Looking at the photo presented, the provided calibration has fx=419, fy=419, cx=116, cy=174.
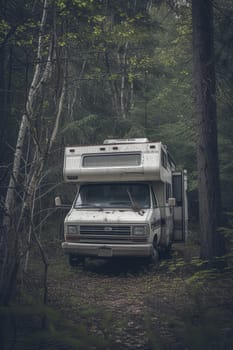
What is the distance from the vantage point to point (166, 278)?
8977mm

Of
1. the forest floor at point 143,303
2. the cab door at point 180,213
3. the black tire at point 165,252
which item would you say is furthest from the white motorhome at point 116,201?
the cab door at point 180,213

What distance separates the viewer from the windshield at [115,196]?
10109 mm

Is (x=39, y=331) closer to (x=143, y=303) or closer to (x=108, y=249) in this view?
(x=143, y=303)

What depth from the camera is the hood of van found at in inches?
374

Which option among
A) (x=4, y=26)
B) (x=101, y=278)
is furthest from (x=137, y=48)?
(x=101, y=278)

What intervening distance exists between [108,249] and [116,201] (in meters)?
1.24

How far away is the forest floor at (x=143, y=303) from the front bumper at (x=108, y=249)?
51cm

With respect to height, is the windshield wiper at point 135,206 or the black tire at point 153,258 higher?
the windshield wiper at point 135,206

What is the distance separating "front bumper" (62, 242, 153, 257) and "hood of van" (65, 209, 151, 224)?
0.54m

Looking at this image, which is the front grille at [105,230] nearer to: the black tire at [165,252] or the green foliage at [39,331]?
the black tire at [165,252]

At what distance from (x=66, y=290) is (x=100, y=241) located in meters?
2.16

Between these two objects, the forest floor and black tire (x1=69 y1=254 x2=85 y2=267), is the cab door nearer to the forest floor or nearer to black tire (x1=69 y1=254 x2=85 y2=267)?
the forest floor

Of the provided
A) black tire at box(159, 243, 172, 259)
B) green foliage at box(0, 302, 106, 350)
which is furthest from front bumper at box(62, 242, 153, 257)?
green foliage at box(0, 302, 106, 350)

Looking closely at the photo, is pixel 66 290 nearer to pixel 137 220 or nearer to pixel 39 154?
pixel 137 220
